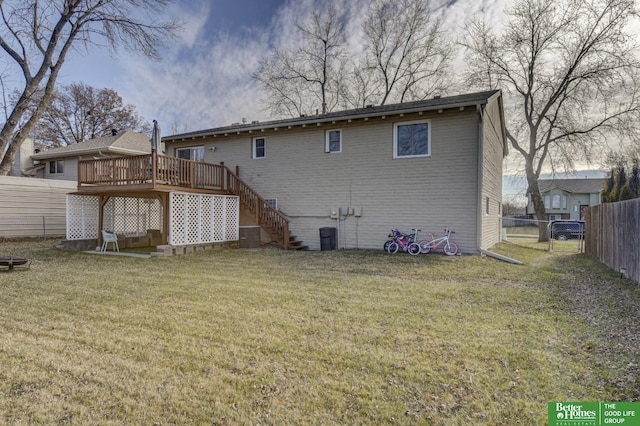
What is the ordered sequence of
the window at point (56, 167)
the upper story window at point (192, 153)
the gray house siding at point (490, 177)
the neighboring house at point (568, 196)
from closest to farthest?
the gray house siding at point (490, 177)
the upper story window at point (192, 153)
the window at point (56, 167)
the neighboring house at point (568, 196)

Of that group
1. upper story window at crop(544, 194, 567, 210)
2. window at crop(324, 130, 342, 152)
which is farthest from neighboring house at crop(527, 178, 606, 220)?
window at crop(324, 130, 342, 152)

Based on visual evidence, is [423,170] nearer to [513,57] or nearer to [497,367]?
[497,367]

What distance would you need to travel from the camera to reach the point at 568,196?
127ft

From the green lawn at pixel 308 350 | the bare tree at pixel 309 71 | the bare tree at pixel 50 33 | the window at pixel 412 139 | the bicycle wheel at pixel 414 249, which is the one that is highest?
the bare tree at pixel 309 71

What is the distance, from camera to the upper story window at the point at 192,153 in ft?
50.1

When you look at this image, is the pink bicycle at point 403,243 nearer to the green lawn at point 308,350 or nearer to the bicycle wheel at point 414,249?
the bicycle wheel at point 414,249

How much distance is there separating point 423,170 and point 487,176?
2780 mm

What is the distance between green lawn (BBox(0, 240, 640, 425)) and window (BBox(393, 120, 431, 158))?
5.56 meters

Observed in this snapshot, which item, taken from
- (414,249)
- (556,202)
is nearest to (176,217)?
(414,249)

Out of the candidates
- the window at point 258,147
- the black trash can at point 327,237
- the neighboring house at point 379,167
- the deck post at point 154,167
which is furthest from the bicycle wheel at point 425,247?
the deck post at point 154,167

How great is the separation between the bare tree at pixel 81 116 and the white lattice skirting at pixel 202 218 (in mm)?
24474

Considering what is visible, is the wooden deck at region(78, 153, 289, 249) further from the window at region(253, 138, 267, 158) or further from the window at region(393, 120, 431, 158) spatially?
the window at region(393, 120, 431, 158)

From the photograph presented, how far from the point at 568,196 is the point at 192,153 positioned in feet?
133

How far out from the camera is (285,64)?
85.7 ft
